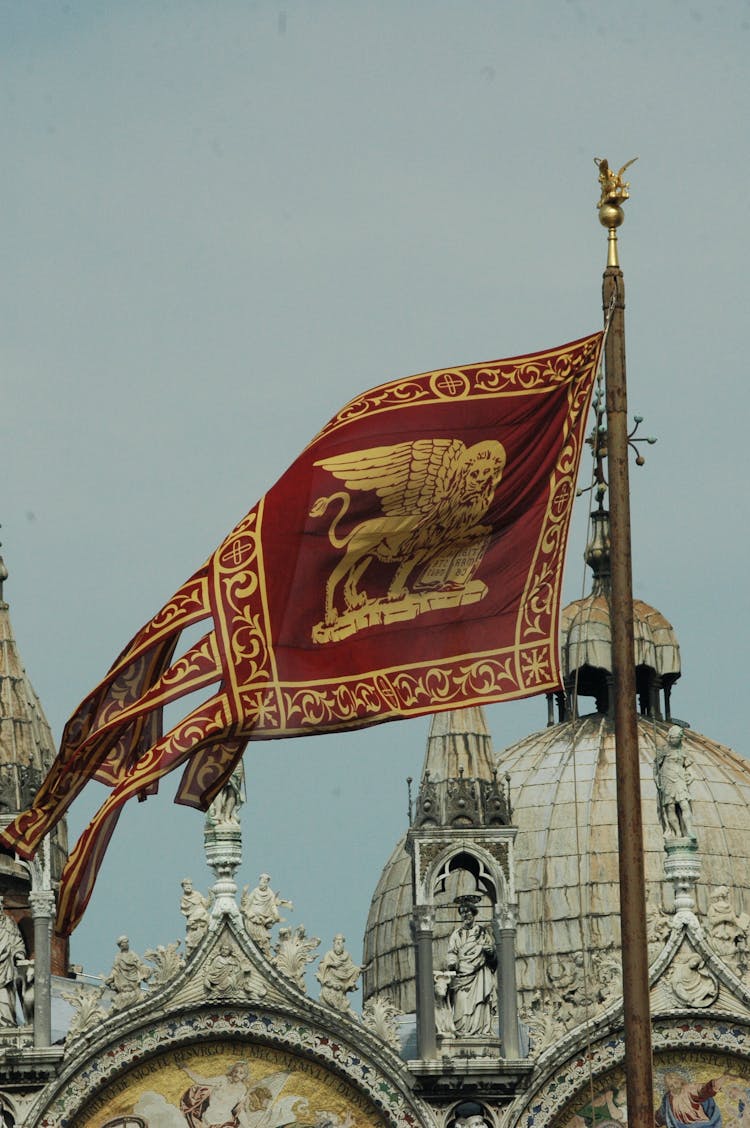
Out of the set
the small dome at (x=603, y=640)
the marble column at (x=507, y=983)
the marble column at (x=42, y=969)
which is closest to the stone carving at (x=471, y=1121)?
the marble column at (x=507, y=983)

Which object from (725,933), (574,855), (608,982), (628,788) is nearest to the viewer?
(628,788)

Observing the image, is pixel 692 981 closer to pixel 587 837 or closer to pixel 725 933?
pixel 725 933

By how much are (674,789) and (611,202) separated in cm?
1659

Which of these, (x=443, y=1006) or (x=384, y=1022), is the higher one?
(x=443, y=1006)

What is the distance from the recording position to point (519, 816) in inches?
2285

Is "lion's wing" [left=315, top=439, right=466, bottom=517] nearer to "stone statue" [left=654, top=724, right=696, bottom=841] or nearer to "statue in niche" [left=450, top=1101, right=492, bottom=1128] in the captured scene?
"statue in niche" [left=450, top=1101, right=492, bottom=1128]

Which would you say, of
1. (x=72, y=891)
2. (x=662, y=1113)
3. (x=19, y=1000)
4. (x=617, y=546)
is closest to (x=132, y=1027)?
(x=19, y=1000)

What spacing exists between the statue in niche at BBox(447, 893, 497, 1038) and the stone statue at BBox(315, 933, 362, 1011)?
4.73 ft

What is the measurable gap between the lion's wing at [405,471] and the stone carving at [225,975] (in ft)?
45.1

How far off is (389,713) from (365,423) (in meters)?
2.61

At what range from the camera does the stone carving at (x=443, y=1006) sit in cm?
4191

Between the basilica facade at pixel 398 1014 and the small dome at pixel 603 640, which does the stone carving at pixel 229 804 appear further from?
the small dome at pixel 603 640

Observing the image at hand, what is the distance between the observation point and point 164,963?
41812 mm

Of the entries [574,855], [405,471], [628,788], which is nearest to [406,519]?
[405,471]
